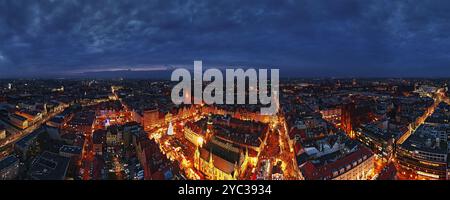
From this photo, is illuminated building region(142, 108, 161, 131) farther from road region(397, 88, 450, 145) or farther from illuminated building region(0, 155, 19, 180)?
road region(397, 88, 450, 145)

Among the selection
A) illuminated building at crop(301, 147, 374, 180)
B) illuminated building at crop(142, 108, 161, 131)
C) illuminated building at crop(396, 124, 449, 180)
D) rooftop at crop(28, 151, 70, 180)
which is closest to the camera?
rooftop at crop(28, 151, 70, 180)

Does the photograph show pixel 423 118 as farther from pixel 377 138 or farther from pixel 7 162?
pixel 7 162

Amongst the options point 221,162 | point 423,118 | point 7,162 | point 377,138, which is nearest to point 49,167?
point 7,162

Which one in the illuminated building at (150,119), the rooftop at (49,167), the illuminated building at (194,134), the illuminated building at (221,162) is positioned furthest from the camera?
the illuminated building at (150,119)

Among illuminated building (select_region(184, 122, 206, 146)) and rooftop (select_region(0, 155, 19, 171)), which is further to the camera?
illuminated building (select_region(184, 122, 206, 146))

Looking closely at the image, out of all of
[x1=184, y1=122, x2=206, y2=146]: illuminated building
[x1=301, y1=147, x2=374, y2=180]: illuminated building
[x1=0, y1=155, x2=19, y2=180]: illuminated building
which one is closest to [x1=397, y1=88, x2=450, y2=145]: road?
[x1=301, y1=147, x2=374, y2=180]: illuminated building

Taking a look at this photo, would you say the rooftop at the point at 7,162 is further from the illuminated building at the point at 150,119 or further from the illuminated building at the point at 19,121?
the illuminated building at the point at 19,121

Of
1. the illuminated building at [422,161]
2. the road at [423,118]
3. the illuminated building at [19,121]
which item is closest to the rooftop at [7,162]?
the illuminated building at [19,121]

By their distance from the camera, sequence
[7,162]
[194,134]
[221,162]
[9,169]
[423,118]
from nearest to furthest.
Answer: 1. [9,169]
2. [7,162]
3. [221,162]
4. [194,134]
5. [423,118]
